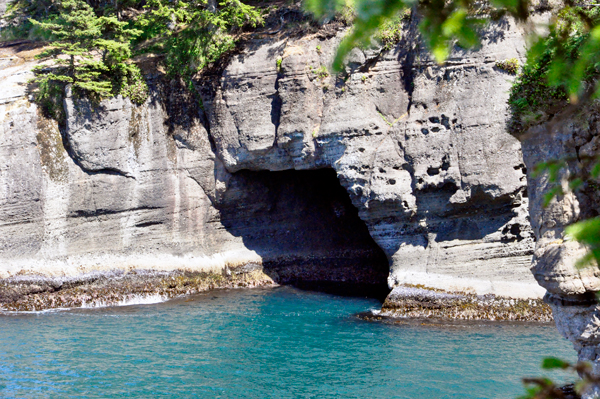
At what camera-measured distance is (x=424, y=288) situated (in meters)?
17.9

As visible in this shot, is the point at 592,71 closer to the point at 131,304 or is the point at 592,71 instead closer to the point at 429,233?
the point at 429,233

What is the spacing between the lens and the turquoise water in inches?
471

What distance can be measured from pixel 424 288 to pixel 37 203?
14607 millimetres

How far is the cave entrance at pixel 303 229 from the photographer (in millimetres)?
22391

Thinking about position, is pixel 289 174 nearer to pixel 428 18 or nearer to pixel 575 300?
pixel 575 300

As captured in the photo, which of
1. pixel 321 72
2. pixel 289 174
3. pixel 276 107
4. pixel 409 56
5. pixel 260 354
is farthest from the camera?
pixel 289 174

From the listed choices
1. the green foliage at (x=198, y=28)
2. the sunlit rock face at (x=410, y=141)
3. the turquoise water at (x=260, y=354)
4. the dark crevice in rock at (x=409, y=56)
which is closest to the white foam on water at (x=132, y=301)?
the turquoise water at (x=260, y=354)

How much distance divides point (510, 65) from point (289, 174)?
403 inches

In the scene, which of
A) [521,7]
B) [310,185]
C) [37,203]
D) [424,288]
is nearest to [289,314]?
[424,288]

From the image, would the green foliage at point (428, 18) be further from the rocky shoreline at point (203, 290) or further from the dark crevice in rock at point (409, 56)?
the dark crevice in rock at point (409, 56)

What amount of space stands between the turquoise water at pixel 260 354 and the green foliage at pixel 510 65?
7.96m

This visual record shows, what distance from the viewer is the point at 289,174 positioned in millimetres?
23781

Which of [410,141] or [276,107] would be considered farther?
[276,107]

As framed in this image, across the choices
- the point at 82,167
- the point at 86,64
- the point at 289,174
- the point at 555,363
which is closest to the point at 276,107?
the point at 289,174
